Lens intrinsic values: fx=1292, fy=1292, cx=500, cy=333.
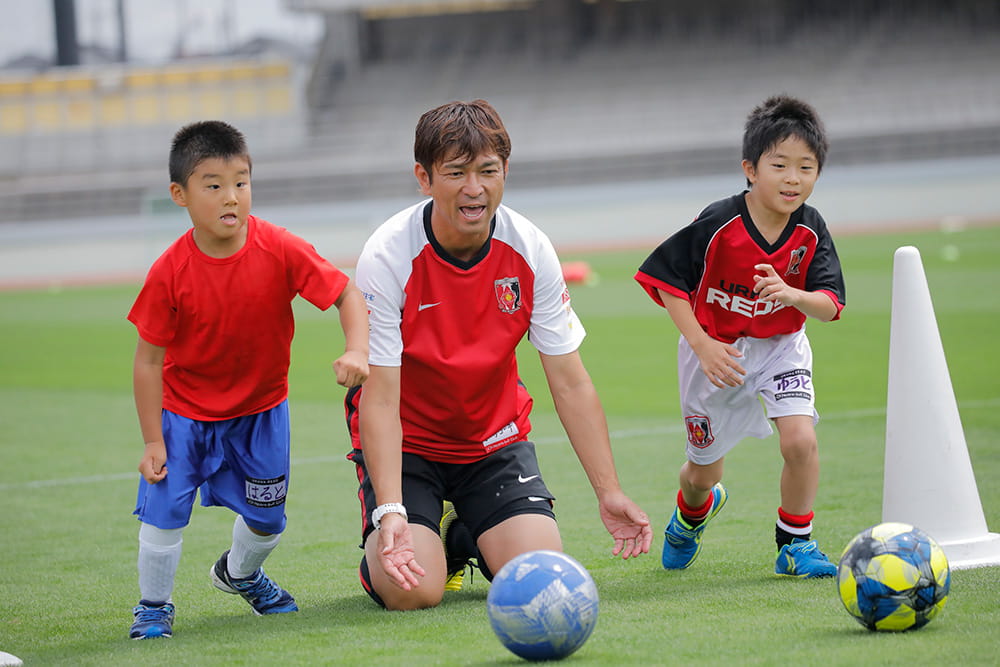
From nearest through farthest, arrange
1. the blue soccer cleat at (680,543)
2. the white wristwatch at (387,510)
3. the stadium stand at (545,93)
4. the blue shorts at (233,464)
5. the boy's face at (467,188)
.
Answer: the white wristwatch at (387,510)
the boy's face at (467,188)
the blue shorts at (233,464)
the blue soccer cleat at (680,543)
the stadium stand at (545,93)

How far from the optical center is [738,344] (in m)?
5.14

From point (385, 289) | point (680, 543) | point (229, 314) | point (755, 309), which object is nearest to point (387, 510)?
point (385, 289)

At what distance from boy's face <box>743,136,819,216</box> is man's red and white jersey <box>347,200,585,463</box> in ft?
2.91

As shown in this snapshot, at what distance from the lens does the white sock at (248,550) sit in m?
4.70

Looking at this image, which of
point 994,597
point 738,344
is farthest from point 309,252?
point 994,597

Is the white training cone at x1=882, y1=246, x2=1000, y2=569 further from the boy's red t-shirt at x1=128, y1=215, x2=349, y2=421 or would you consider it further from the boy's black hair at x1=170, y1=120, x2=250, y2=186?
the boy's black hair at x1=170, y1=120, x2=250, y2=186

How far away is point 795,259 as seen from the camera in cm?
504

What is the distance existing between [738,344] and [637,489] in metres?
1.76

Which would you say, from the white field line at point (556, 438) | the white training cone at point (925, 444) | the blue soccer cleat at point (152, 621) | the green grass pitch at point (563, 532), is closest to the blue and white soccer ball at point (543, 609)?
the green grass pitch at point (563, 532)

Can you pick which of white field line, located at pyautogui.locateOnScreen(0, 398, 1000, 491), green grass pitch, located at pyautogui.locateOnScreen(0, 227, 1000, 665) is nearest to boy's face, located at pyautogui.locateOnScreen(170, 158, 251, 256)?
green grass pitch, located at pyautogui.locateOnScreen(0, 227, 1000, 665)

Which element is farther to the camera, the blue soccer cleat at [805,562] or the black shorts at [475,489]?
the black shorts at [475,489]

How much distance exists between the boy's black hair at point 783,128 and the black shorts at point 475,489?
1.46 meters

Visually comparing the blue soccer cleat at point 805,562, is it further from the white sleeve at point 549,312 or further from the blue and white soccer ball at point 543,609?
the blue and white soccer ball at point 543,609

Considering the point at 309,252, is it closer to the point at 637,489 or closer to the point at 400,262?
the point at 400,262
